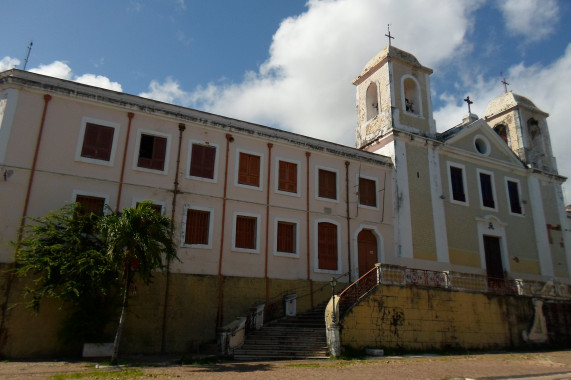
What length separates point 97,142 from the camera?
16.0 metres

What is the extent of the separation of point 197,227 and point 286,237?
372 cm

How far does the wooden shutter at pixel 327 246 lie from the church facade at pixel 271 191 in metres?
0.05

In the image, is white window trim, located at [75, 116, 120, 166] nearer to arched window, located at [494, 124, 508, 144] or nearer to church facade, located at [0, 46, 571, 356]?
church facade, located at [0, 46, 571, 356]

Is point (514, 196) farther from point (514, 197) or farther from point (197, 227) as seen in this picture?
point (197, 227)

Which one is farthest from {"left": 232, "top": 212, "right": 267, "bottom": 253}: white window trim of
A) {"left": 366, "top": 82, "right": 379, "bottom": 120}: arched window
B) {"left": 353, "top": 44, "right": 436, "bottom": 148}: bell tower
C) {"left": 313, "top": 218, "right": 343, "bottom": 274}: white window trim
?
{"left": 366, "top": 82, "right": 379, "bottom": 120}: arched window

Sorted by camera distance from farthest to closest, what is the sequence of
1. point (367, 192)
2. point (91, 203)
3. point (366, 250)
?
point (367, 192)
point (366, 250)
point (91, 203)

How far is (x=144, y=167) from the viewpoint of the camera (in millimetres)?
16469

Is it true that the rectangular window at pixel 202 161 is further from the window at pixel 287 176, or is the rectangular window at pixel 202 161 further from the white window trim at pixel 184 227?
the window at pixel 287 176

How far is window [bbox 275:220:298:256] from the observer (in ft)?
59.3

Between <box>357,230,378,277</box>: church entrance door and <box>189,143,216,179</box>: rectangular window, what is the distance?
716 centimetres

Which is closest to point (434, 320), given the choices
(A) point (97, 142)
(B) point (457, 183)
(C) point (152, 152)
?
(B) point (457, 183)

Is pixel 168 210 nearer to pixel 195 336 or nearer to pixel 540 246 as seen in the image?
pixel 195 336

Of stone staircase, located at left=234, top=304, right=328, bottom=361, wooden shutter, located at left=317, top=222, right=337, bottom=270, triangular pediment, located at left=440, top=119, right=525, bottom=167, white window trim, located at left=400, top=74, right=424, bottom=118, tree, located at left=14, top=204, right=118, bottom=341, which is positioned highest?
white window trim, located at left=400, top=74, right=424, bottom=118

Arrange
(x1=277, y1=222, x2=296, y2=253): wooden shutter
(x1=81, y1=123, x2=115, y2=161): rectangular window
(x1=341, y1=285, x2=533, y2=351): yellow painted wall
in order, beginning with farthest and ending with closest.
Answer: (x1=277, y1=222, x2=296, y2=253): wooden shutter
(x1=81, y1=123, x2=115, y2=161): rectangular window
(x1=341, y1=285, x2=533, y2=351): yellow painted wall
